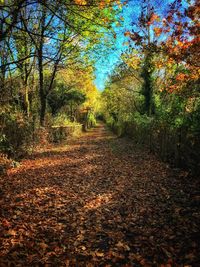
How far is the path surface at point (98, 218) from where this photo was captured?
13.3 feet

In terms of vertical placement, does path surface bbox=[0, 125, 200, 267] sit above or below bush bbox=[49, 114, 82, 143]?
below

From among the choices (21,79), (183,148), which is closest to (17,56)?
(21,79)

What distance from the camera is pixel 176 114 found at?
35.5 feet

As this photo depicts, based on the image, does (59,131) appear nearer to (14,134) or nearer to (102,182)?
(14,134)

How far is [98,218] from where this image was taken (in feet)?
18.0

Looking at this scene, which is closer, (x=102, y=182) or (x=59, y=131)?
(x=102, y=182)

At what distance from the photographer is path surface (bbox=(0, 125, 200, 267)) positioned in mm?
4039

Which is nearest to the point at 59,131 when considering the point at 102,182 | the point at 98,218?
the point at 102,182

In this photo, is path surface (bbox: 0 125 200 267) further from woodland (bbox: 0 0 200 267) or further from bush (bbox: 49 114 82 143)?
bush (bbox: 49 114 82 143)

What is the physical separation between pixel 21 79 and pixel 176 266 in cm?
1567

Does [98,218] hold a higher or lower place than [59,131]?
lower

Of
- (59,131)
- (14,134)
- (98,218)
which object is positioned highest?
(14,134)

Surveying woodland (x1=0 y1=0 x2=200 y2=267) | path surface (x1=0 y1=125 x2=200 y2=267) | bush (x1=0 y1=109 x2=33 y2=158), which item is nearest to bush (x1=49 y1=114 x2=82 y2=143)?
woodland (x1=0 y1=0 x2=200 y2=267)

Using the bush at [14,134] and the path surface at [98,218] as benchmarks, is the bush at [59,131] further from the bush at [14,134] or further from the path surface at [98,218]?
the path surface at [98,218]
